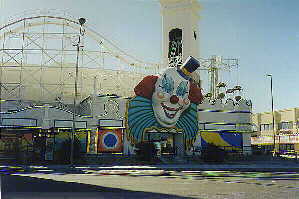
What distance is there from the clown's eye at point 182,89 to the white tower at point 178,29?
23444mm

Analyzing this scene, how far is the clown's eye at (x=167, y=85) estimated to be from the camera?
33.3 metres

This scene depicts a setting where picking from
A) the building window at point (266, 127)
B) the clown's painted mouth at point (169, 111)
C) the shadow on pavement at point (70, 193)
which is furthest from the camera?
the building window at point (266, 127)

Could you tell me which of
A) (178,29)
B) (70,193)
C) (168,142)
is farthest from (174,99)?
(178,29)

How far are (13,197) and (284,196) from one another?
10.1 meters

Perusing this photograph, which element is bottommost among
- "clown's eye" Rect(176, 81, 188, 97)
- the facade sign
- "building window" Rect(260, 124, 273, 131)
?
the facade sign

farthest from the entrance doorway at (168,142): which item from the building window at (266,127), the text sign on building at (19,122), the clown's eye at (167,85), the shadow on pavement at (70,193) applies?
the building window at (266,127)

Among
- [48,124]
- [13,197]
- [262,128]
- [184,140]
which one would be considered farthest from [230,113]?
[262,128]

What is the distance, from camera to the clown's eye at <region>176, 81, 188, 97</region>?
111 feet

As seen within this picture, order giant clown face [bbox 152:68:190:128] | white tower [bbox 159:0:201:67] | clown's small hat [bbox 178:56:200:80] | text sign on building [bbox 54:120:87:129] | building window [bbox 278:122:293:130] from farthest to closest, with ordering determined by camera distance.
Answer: building window [bbox 278:122:293:130]
white tower [bbox 159:0:201:67]
clown's small hat [bbox 178:56:200:80]
giant clown face [bbox 152:68:190:128]
text sign on building [bbox 54:120:87:129]

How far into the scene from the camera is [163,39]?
5944 cm

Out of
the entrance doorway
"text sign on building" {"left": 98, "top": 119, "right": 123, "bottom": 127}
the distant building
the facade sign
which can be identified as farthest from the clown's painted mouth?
the distant building

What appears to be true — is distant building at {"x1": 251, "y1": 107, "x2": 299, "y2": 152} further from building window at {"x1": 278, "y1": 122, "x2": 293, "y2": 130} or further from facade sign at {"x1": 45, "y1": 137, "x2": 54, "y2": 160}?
facade sign at {"x1": 45, "y1": 137, "x2": 54, "y2": 160}

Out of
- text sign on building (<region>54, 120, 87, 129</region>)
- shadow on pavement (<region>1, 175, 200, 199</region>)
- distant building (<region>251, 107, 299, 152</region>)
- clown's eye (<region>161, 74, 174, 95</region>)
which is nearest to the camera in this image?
shadow on pavement (<region>1, 175, 200, 199</region>)

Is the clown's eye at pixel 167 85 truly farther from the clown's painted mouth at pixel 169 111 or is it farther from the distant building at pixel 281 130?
the distant building at pixel 281 130
